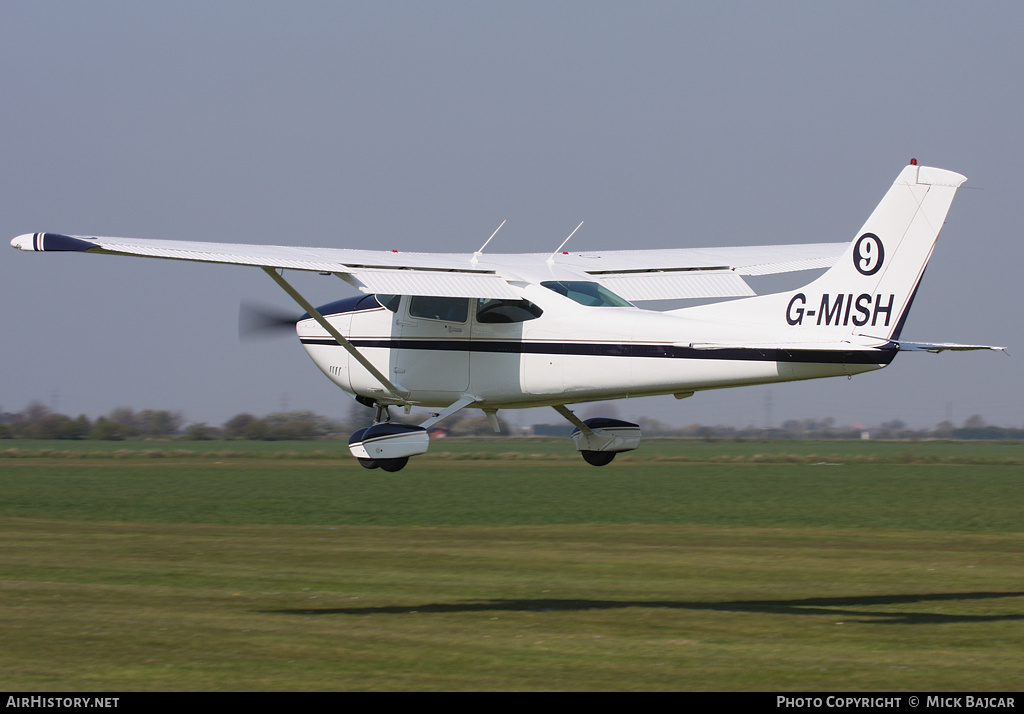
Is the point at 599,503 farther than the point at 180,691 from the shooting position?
Yes

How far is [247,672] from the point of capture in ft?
39.7

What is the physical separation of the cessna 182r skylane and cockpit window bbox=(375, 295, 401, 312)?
0.07ft

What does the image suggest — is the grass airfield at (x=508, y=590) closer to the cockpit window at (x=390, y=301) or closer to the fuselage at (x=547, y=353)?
the fuselage at (x=547, y=353)

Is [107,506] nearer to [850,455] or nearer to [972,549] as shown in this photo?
[972,549]

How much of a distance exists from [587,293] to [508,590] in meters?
5.76

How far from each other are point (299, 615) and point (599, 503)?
23362 mm

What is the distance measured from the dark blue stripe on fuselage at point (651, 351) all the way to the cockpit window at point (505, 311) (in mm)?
266

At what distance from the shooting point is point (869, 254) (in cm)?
1328

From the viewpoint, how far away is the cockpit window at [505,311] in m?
14.3

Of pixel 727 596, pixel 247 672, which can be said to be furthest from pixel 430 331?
pixel 727 596

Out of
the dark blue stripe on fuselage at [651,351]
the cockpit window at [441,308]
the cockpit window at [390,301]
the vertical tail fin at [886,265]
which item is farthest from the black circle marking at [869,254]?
the cockpit window at [390,301]

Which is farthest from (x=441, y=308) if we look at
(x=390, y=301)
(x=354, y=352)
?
(x=354, y=352)

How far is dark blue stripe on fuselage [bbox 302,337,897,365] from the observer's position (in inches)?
509

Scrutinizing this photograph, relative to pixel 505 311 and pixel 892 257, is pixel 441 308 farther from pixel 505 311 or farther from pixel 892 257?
pixel 892 257
